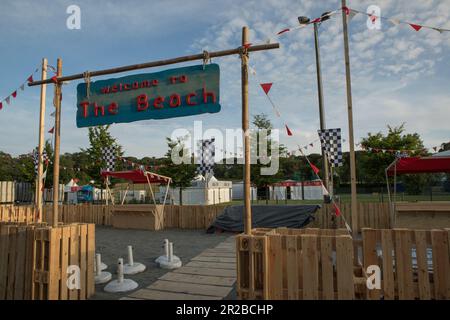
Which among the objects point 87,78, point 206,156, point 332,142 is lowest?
point 332,142

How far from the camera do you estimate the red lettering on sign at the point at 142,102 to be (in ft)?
15.6

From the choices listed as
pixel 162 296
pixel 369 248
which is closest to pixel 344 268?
pixel 369 248

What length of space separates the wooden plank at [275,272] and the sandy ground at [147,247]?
1209 mm

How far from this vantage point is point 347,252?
3834mm

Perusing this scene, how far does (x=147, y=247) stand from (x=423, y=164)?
32.7 feet

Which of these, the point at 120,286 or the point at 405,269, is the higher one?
the point at 405,269

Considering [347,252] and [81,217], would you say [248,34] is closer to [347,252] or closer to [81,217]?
[347,252]

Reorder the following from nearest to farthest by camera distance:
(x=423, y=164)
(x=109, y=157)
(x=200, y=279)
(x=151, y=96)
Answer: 1. (x=151, y=96)
2. (x=200, y=279)
3. (x=423, y=164)
4. (x=109, y=157)

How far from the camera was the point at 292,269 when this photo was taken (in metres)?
3.91

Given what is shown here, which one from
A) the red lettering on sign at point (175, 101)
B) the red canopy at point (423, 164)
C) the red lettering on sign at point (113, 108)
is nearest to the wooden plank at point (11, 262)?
the red lettering on sign at point (113, 108)

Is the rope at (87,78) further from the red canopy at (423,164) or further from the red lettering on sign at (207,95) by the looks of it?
the red canopy at (423,164)

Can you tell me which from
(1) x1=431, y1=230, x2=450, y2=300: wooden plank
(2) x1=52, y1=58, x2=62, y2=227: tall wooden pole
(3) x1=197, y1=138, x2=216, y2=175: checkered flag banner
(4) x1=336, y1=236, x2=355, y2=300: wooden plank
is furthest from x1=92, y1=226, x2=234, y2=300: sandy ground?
(3) x1=197, y1=138, x2=216, y2=175: checkered flag banner

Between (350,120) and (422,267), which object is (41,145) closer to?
(350,120)

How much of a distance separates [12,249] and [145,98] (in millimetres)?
3143
